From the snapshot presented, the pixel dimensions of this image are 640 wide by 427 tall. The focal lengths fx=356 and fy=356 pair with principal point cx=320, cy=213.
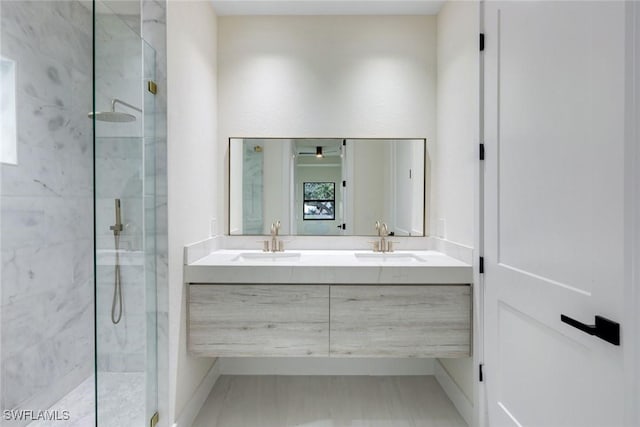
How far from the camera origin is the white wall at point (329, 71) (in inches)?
100

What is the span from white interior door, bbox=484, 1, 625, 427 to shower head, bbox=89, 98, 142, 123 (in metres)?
1.60

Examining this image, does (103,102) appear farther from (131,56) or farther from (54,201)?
→ (54,201)

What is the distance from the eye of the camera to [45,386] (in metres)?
1.95

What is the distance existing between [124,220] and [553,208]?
162 centimetres

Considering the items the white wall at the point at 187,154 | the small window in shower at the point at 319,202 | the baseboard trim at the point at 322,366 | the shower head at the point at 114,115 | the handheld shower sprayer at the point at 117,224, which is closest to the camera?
the shower head at the point at 114,115

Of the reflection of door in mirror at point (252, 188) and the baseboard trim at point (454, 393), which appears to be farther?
the reflection of door in mirror at point (252, 188)

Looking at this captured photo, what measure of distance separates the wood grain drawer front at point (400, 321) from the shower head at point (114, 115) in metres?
1.25

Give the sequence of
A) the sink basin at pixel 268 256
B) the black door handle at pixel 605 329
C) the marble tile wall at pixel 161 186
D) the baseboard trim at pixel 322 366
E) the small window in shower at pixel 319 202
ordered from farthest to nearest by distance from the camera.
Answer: the small window in shower at pixel 319 202, the baseboard trim at pixel 322 366, the sink basin at pixel 268 256, the marble tile wall at pixel 161 186, the black door handle at pixel 605 329

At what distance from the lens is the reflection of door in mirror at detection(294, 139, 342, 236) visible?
262 cm

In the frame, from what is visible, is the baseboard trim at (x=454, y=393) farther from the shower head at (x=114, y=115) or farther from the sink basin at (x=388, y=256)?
the shower head at (x=114, y=115)

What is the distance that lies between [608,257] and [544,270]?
1.01 feet

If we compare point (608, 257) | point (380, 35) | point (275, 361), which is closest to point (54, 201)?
point (275, 361)

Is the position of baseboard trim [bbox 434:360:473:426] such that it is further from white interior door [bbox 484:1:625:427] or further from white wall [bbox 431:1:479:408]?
white interior door [bbox 484:1:625:427]

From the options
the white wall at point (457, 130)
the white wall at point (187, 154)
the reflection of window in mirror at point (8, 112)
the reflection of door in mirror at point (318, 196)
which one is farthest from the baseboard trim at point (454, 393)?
the reflection of window in mirror at point (8, 112)
